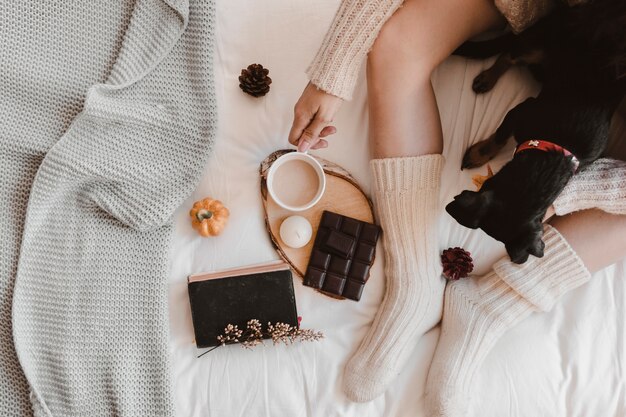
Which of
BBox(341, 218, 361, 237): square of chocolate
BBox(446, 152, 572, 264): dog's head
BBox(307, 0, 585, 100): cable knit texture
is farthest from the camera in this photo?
BBox(341, 218, 361, 237): square of chocolate

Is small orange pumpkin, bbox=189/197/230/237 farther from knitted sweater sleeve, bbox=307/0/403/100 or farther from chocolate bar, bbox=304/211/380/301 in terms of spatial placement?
knitted sweater sleeve, bbox=307/0/403/100

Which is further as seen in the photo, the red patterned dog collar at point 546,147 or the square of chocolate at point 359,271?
the square of chocolate at point 359,271

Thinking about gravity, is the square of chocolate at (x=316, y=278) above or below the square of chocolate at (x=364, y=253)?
below

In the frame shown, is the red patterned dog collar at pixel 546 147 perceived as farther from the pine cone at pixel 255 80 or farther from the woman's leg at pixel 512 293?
the pine cone at pixel 255 80

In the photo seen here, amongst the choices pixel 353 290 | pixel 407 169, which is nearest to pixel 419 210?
pixel 407 169

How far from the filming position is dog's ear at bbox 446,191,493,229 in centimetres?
64

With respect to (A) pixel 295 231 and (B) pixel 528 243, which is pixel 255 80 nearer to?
(A) pixel 295 231

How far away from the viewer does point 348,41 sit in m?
0.77

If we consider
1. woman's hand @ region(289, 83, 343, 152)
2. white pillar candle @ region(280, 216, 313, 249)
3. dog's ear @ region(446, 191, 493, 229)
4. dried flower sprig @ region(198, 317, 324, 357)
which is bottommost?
dried flower sprig @ region(198, 317, 324, 357)

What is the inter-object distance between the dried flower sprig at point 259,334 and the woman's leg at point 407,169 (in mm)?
105

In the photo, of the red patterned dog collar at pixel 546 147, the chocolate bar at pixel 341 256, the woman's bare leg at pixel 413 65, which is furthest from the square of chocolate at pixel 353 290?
the red patterned dog collar at pixel 546 147

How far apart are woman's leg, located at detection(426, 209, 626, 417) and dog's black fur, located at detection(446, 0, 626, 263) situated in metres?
0.15

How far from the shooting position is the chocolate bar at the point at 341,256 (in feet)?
2.77

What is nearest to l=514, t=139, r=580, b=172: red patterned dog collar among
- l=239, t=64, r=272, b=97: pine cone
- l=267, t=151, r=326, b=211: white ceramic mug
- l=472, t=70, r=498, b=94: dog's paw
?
l=472, t=70, r=498, b=94: dog's paw
